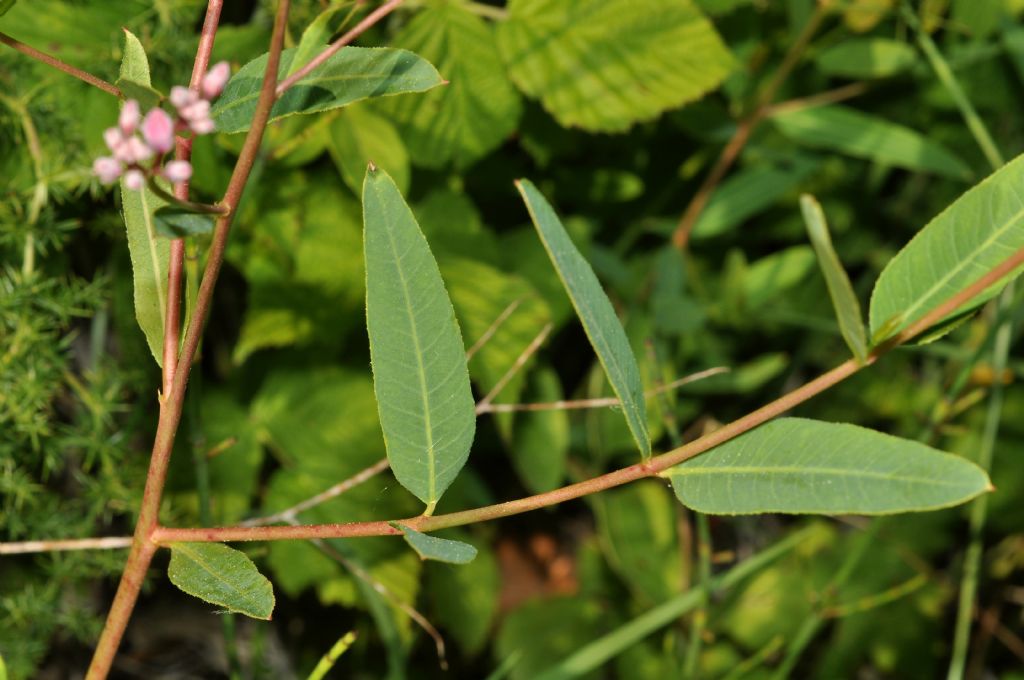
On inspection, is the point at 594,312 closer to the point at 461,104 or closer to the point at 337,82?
the point at 337,82

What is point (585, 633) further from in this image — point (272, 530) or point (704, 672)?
point (272, 530)

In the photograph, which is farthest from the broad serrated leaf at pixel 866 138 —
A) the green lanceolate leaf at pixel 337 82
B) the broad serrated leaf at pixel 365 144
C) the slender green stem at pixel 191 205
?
the slender green stem at pixel 191 205

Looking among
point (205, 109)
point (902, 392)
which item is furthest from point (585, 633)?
point (205, 109)

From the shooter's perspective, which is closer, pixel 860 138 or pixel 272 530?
pixel 272 530

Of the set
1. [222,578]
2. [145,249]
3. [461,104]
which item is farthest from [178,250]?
[461,104]

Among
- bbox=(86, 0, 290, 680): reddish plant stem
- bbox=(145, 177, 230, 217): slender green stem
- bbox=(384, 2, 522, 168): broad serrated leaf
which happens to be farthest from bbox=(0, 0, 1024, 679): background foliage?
bbox=(145, 177, 230, 217): slender green stem

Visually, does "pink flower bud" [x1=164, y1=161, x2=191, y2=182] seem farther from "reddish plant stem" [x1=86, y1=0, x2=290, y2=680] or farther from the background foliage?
the background foliage

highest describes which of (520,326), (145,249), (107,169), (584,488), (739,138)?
(107,169)
